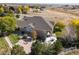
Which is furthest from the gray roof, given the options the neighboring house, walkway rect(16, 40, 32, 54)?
walkway rect(16, 40, 32, 54)

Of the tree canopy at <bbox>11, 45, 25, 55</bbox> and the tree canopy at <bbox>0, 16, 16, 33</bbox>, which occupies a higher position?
the tree canopy at <bbox>0, 16, 16, 33</bbox>

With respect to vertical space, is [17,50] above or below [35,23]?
below

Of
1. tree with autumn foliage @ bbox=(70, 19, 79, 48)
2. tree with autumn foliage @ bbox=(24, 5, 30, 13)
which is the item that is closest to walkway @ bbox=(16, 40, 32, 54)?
tree with autumn foliage @ bbox=(24, 5, 30, 13)

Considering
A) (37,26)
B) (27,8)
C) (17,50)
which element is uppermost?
(27,8)

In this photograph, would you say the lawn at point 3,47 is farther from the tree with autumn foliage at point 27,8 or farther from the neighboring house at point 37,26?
the tree with autumn foliage at point 27,8

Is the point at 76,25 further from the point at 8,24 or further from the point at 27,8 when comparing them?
the point at 8,24

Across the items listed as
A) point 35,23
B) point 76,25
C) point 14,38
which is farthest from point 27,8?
point 76,25

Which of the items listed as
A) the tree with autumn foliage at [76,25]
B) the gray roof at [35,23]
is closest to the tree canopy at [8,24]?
the gray roof at [35,23]

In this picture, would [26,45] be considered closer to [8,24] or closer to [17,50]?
[17,50]

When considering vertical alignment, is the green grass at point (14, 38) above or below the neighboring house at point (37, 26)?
below

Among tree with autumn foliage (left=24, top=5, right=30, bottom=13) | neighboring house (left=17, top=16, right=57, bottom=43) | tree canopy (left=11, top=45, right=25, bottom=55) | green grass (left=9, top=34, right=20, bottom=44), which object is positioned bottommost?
tree canopy (left=11, top=45, right=25, bottom=55)

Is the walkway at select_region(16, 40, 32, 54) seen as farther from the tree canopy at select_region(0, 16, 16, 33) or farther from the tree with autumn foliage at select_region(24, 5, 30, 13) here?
the tree with autumn foliage at select_region(24, 5, 30, 13)

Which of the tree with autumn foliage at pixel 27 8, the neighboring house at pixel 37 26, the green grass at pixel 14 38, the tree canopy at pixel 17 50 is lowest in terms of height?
the tree canopy at pixel 17 50
